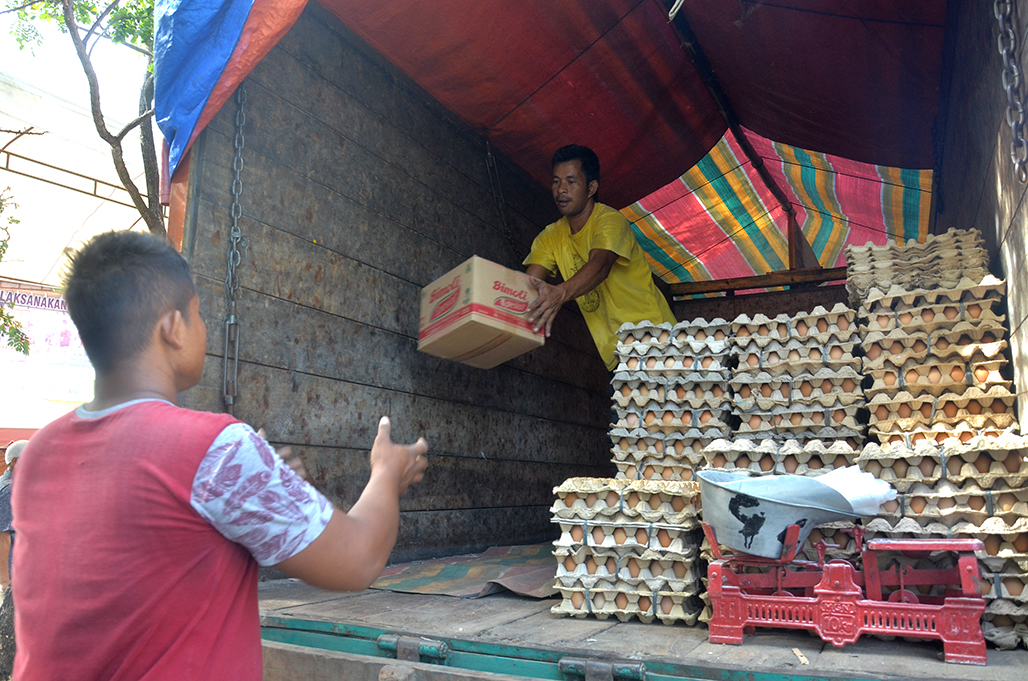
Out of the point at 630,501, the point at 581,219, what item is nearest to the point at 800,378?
the point at 630,501

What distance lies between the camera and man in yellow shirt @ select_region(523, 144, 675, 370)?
4426 millimetres

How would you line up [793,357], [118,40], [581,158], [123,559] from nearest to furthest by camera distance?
[123,559] < [793,357] < [581,158] < [118,40]

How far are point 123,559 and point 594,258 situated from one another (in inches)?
142

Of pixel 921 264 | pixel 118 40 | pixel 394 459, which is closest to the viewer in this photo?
pixel 394 459

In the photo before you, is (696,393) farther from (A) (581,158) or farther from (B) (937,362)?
(A) (581,158)

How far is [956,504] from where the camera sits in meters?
2.37

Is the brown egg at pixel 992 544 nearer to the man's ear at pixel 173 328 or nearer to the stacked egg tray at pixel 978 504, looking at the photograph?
the stacked egg tray at pixel 978 504

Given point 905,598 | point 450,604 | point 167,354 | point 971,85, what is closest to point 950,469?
point 905,598

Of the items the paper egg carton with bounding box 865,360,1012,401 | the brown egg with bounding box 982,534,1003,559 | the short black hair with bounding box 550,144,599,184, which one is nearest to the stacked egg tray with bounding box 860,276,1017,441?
the paper egg carton with bounding box 865,360,1012,401

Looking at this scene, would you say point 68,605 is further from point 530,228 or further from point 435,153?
point 530,228

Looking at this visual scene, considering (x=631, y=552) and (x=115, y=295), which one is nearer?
(x=115, y=295)

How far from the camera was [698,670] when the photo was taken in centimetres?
188

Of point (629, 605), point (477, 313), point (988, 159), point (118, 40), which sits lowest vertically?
point (629, 605)

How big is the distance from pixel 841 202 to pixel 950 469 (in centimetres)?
488
